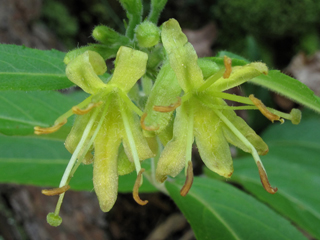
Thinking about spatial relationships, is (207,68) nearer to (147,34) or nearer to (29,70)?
(147,34)

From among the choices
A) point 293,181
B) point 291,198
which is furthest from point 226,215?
point 293,181

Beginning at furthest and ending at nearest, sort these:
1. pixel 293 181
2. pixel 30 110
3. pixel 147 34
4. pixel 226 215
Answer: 1. pixel 293 181
2. pixel 30 110
3. pixel 226 215
4. pixel 147 34

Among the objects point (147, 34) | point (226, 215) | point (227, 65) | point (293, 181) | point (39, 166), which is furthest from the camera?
point (293, 181)

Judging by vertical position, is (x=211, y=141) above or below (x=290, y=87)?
below

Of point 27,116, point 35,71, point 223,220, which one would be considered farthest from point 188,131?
point 27,116

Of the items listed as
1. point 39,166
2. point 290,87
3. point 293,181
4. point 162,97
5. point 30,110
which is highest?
point 290,87

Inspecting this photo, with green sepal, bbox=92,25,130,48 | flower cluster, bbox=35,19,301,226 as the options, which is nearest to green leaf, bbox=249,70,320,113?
flower cluster, bbox=35,19,301,226

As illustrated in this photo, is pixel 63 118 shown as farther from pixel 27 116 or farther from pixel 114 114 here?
pixel 27 116
